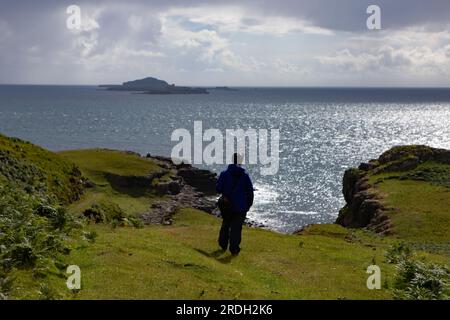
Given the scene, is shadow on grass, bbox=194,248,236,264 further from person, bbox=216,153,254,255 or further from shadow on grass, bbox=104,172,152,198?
shadow on grass, bbox=104,172,152,198

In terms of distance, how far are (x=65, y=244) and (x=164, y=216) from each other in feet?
167

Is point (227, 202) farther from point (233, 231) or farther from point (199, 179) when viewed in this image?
point (199, 179)

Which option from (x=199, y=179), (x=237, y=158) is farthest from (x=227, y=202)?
(x=199, y=179)

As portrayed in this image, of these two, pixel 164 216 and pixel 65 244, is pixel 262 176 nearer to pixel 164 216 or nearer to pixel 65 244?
pixel 164 216

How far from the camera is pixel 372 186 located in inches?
2940

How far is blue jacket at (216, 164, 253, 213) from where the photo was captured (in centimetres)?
2214

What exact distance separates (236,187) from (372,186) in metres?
56.7

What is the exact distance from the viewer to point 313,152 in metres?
176

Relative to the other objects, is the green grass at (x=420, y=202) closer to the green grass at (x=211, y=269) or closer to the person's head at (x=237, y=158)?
the green grass at (x=211, y=269)

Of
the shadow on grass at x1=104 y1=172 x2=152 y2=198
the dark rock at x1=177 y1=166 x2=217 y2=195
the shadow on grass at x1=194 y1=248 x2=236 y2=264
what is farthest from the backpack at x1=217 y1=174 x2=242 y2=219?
the dark rock at x1=177 y1=166 x2=217 y2=195

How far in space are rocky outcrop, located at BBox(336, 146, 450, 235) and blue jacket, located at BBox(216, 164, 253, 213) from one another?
3970 cm

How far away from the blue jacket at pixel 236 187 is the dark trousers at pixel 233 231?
18.5 inches

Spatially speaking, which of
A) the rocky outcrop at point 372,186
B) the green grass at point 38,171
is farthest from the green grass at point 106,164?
the rocky outcrop at point 372,186
